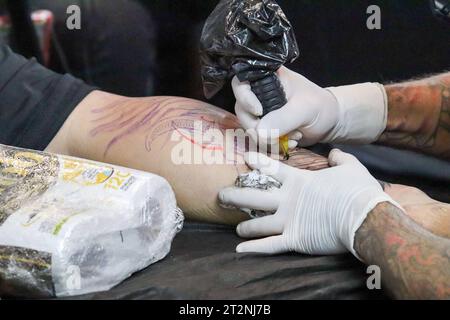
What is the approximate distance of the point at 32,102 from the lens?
5.13ft

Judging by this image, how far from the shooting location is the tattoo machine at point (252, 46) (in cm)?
123

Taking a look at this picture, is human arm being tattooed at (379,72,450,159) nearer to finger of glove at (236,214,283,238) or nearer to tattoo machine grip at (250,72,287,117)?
tattoo machine grip at (250,72,287,117)

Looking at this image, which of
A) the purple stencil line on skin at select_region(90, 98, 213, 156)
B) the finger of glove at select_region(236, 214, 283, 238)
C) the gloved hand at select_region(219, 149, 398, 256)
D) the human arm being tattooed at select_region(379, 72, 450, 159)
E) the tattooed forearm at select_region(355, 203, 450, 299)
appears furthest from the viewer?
the human arm being tattooed at select_region(379, 72, 450, 159)

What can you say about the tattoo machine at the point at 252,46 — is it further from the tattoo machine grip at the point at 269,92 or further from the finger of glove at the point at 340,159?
the finger of glove at the point at 340,159

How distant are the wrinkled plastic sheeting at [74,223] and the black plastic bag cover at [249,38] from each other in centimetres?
31

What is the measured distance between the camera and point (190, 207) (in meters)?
1.37

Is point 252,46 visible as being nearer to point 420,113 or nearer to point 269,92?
point 269,92

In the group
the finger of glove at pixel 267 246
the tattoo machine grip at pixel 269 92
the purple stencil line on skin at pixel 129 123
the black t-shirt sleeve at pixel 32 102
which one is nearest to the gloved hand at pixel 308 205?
the finger of glove at pixel 267 246

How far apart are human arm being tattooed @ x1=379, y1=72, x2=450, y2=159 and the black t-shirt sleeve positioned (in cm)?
78

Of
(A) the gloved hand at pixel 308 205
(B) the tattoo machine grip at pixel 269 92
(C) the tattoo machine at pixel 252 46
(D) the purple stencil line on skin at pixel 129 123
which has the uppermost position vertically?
(C) the tattoo machine at pixel 252 46

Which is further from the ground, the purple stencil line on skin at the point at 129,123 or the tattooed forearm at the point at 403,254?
the purple stencil line on skin at the point at 129,123

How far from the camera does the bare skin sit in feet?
3.25

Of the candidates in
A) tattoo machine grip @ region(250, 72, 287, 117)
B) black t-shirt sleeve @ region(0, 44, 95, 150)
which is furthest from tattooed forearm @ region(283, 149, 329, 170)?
black t-shirt sleeve @ region(0, 44, 95, 150)
